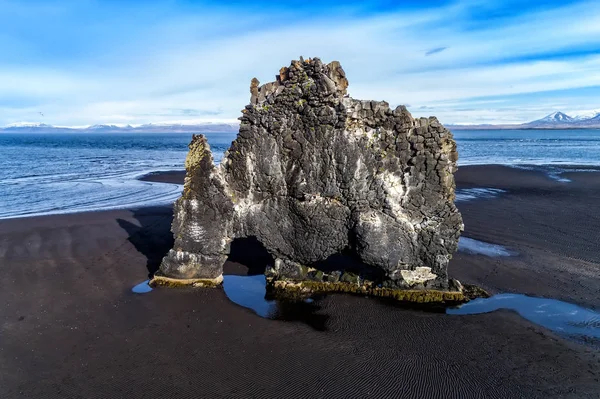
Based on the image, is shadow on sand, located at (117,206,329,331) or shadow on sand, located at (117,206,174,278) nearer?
shadow on sand, located at (117,206,329,331)

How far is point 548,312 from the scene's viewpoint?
13320 millimetres

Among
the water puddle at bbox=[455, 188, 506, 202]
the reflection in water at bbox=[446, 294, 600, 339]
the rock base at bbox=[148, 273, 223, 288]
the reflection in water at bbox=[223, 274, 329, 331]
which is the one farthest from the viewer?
the water puddle at bbox=[455, 188, 506, 202]

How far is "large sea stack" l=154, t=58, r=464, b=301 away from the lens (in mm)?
13656

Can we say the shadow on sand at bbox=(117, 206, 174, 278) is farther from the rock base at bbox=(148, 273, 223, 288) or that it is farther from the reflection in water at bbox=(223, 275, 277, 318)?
the reflection in water at bbox=(223, 275, 277, 318)

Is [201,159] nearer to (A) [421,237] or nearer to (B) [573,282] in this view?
(A) [421,237]

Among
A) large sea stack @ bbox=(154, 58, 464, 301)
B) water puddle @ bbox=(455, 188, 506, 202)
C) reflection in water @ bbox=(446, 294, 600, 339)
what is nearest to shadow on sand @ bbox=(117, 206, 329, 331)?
large sea stack @ bbox=(154, 58, 464, 301)

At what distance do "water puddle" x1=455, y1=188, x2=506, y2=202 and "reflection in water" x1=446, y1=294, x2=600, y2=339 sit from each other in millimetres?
17911

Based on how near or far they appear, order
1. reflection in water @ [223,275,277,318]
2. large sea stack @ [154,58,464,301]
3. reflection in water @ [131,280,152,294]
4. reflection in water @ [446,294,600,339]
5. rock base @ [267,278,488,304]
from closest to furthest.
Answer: reflection in water @ [446,294,600,339] → reflection in water @ [223,275,277,318] → large sea stack @ [154,58,464,301] → rock base @ [267,278,488,304] → reflection in water @ [131,280,152,294]

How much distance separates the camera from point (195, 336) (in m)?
11.8

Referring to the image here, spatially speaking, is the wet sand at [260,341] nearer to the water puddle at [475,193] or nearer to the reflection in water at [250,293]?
the reflection in water at [250,293]

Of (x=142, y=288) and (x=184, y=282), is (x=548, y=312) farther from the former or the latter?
(x=142, y=288)

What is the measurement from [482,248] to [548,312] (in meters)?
6.59

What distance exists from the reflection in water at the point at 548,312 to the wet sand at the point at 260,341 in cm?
51

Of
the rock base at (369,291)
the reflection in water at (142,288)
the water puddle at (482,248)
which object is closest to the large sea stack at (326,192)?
the rock base at (369,291)
